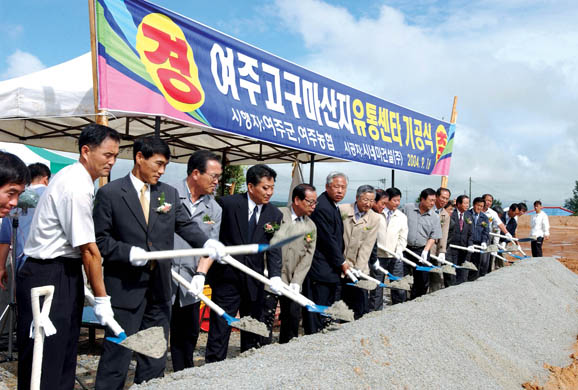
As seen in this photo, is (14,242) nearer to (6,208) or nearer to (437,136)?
(6,208)

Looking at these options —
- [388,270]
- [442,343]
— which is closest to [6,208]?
[442,343]

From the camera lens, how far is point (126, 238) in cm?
244

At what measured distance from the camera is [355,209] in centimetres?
472

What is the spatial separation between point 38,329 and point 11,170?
2.33ft

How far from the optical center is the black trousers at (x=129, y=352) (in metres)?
2.34

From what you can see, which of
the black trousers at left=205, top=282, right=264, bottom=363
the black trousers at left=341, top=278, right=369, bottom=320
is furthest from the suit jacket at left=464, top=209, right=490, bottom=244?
the black trousers at left=205, top=282, right=264, bottom=363

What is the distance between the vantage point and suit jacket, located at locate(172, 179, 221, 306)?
119 inches

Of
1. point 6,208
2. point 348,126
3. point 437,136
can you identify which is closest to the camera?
point 6,208

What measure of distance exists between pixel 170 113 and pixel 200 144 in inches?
154

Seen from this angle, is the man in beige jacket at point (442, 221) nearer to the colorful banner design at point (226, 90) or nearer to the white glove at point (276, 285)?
the colorful banner design at point (226, 90)

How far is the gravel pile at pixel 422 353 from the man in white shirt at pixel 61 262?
42 cm

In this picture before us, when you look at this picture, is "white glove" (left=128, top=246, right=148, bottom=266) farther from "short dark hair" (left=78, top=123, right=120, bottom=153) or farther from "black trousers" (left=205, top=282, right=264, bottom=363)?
"black trousers" (left=205, top=282, right=264, bottom=363)

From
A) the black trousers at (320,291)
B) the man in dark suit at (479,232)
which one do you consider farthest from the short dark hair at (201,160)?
the man in dark suit at (479,232)

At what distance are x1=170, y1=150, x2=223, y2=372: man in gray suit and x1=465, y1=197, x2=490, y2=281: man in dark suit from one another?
598cm
